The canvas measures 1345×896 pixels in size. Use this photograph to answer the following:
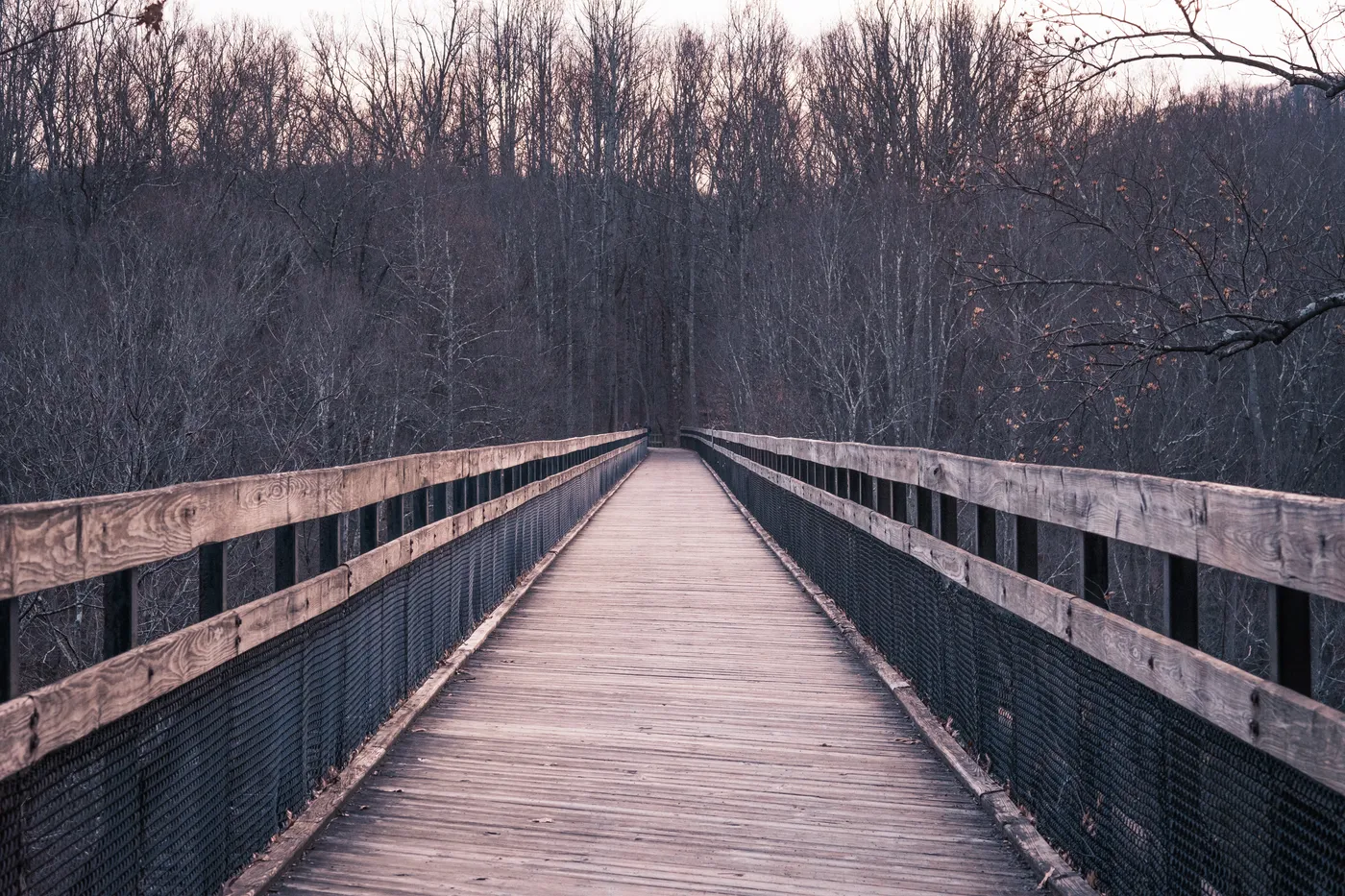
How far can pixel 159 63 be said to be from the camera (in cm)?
3341

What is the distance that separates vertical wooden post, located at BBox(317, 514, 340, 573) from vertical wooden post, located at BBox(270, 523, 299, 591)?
A: 312 millimetres

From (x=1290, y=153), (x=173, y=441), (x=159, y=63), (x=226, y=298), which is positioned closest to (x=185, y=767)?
(x=173, y=441)

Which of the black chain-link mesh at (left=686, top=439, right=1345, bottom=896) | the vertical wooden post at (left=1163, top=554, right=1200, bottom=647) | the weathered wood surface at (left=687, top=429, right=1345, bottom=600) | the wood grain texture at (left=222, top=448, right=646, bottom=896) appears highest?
the weathered wood surface at (left=687, top=429, right=1345, bottom=600)

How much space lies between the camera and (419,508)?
21.3ft

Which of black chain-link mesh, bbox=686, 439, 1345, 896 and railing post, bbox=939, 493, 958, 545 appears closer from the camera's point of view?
black chain-link mesh, bbox=686, 439, 1345, 896

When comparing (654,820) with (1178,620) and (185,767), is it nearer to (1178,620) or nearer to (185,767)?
(185,767)

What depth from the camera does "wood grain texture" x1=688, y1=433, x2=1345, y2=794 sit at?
2.30 m

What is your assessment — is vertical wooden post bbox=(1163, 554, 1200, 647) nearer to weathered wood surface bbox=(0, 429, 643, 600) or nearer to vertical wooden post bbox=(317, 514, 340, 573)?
weathered wood surface bbox=(0, 429, 643, 600)

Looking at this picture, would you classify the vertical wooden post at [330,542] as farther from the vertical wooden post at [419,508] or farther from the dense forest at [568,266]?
the dense forest at [568,266]

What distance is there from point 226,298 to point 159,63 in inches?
407

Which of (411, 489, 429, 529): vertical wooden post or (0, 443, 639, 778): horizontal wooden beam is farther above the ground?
(411, 489, 429, 529): vertical wooden post

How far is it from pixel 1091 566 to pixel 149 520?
2.82 metres

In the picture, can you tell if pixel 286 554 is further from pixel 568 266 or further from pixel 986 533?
pixel 568 266

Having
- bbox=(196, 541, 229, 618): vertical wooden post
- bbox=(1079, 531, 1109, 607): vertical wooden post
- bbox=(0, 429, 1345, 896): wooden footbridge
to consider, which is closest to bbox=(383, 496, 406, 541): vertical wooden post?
bbox=(0, 429, 1345, 896): wooden footbridge
